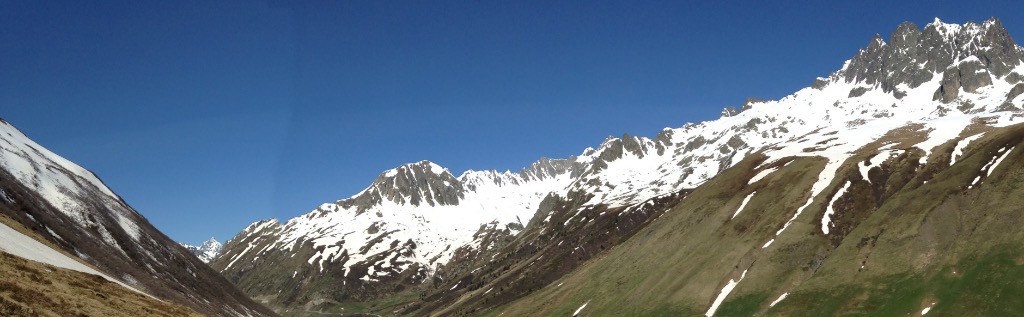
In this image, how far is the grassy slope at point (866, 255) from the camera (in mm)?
113750

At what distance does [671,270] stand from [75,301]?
148 meters

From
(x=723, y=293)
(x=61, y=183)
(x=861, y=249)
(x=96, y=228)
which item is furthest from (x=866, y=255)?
(x=61, y=183)

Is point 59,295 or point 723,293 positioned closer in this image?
point 59,295

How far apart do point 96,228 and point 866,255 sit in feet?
532

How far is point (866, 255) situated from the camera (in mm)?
136875

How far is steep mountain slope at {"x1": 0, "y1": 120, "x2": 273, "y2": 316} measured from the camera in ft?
380

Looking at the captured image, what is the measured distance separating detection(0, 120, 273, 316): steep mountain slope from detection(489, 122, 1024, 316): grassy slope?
97.9 m

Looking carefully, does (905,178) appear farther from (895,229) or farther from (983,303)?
(983,303)

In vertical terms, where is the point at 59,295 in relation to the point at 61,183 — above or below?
below

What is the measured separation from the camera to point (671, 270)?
578ft

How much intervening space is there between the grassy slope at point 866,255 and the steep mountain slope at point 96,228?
9787 centimetres

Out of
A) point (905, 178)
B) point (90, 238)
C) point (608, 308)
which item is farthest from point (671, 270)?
point (90, 238)

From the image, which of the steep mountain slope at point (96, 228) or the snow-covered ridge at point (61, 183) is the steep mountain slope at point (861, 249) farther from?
A: the snow-covered ridge at point (61, 183)

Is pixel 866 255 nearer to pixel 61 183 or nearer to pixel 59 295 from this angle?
pixel 59 295
